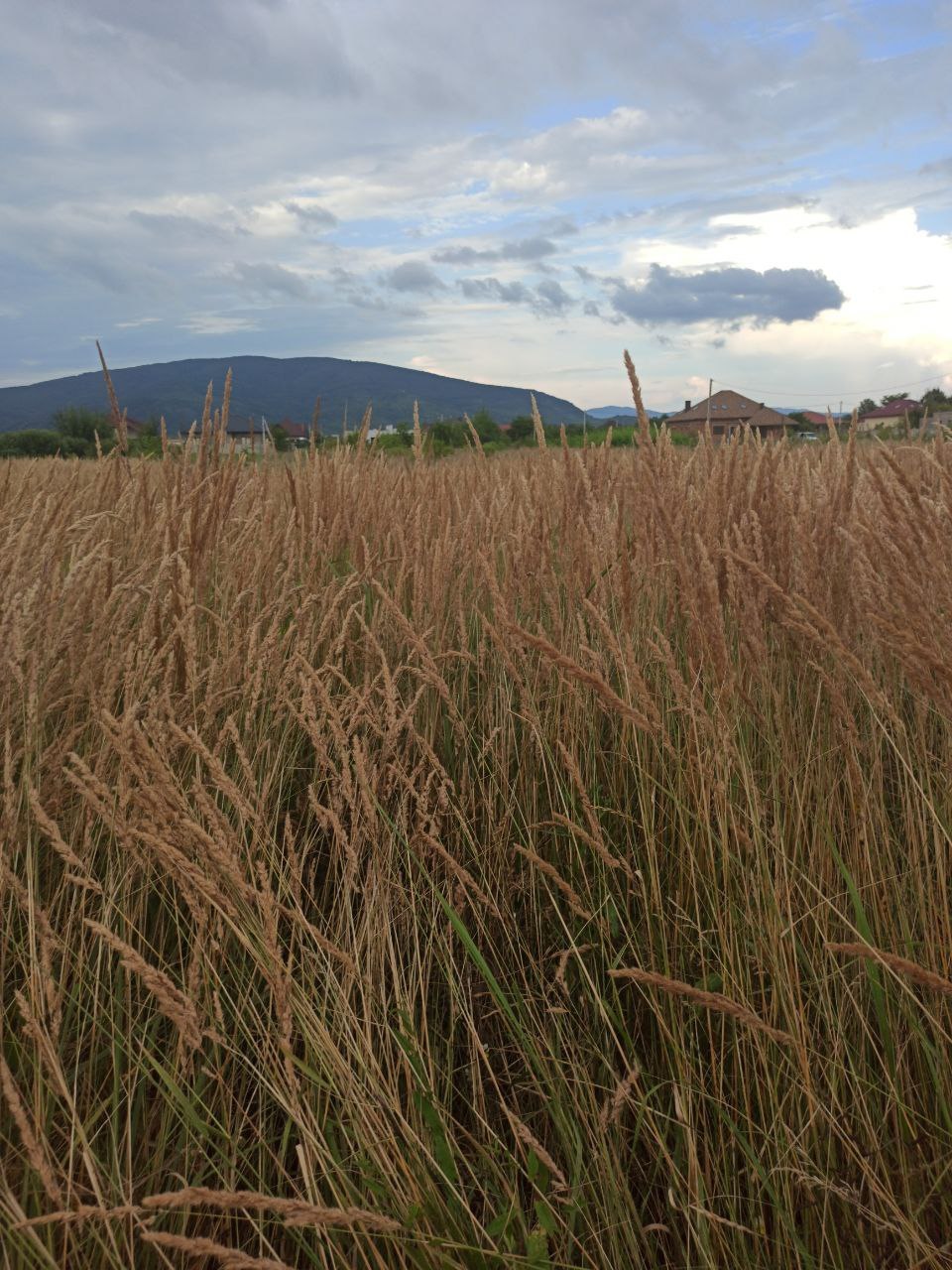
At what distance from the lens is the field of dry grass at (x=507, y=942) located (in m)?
1.00

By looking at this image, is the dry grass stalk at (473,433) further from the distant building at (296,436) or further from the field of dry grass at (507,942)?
the distant building at (296,436)

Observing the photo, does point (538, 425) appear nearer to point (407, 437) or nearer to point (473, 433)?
point (473, 433)

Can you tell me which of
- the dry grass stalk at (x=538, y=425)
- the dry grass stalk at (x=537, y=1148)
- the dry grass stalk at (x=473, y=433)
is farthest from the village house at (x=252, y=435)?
the dry grass stalk at (x=537, y=1148)

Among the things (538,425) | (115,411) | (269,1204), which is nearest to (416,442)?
(538,425)

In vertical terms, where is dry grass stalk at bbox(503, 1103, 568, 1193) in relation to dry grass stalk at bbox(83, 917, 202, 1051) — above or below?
Result: below

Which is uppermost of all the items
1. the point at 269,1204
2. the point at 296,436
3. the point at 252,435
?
the point at 296,436

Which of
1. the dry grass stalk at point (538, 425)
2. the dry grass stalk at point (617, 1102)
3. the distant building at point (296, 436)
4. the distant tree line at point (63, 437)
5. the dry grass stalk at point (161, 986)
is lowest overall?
the dry grass stalk at point (617, 1102)

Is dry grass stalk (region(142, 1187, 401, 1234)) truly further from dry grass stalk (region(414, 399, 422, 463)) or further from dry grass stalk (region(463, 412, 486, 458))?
dry grass stalk (region(414, 399, 422, 463))

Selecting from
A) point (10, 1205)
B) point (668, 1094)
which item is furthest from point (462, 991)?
point (10, 1205)

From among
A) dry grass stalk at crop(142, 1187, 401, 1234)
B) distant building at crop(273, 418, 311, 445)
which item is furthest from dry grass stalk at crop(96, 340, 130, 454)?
dry grass stalk at crop(142, 1187, 401, 1234)

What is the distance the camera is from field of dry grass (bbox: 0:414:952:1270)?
1.00m

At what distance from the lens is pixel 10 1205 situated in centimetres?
95

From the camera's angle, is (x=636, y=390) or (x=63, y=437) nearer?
(x=636, y=390)

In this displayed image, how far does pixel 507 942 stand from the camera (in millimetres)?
1451
